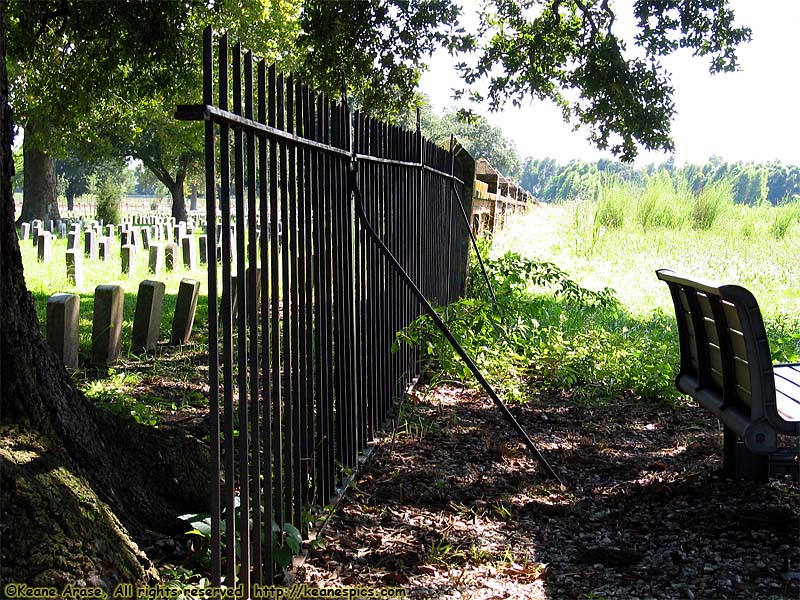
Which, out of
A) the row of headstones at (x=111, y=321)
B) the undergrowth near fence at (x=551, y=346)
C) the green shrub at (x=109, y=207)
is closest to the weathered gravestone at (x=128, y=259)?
the row of headstones at (x=111, y=321)

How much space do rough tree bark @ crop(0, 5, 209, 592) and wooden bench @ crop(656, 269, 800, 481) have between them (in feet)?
7.76

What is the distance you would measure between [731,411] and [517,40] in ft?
35.5

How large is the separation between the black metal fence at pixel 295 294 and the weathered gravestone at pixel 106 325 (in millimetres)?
2460

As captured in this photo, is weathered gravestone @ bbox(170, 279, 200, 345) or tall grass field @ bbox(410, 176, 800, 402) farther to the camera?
weathered gravestone @ bbox(170, 279, 200, 345)

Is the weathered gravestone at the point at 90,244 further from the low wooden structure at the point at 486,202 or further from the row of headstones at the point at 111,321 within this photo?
the row of headstones at the point at 111,321

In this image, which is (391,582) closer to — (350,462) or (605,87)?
(350,462)

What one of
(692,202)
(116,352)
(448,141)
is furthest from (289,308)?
(692,202)

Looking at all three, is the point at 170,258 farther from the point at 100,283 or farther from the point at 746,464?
the point at 746,464

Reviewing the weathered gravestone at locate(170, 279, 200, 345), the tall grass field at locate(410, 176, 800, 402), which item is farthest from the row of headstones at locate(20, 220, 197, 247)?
the weathered gravestone at locate(170, 279, 200, 345)

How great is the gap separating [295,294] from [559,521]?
66.6 inches

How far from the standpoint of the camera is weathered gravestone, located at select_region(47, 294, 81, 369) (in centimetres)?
638

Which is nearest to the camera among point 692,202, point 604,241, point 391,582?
point 391,582

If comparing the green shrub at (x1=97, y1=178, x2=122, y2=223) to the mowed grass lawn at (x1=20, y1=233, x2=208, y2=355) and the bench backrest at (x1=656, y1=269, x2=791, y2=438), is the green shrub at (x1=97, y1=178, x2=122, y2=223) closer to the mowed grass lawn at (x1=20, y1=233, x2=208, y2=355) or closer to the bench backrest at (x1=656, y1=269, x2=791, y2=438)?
the mowed grass lawn at (x1=20, y1=233, x2=208, y2=355)

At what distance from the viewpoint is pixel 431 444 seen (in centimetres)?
519
